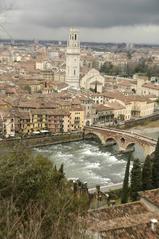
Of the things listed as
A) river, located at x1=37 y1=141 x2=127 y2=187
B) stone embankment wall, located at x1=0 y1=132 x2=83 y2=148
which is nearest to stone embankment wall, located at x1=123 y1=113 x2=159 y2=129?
stone embankment wall, located at x1=0 y1=132 x2=83 y2=148

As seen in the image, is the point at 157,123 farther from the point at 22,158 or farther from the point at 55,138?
the point at 22,158

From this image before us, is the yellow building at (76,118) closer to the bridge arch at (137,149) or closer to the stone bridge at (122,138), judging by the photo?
the stone bridge at (122,138)

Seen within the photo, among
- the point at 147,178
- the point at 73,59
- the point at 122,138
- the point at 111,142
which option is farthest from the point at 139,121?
the point at 147,178

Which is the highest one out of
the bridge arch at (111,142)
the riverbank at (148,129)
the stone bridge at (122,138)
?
the stone bridge at (122,138)

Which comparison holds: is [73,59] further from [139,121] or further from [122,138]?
[122,138]

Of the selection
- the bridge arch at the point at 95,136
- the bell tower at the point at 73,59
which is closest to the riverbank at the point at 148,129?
the bridge arch at the point at 95,136
